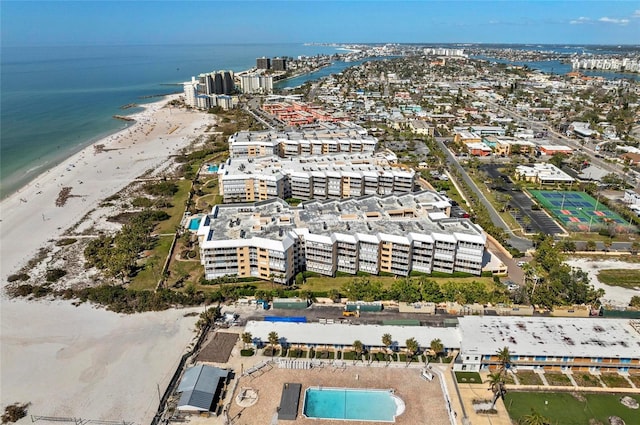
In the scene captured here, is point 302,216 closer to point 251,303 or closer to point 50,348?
point 251,303

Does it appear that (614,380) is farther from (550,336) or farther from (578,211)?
(578,211)

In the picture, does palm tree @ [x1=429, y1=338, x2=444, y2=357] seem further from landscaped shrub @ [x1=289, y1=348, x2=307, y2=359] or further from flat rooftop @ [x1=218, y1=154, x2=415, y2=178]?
flat rooftop @ [x1=218, y1=154, x2=415, y2=178]

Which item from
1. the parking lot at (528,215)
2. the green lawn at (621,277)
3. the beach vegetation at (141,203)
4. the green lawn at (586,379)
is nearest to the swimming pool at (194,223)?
the beach vegetation at (141,203)

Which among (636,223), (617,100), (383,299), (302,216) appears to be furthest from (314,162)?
(617,100)

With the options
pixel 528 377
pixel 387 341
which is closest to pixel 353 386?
pixel 387 341

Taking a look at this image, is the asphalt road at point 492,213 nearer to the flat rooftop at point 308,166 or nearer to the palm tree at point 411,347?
the flat rooftop at point 308,166

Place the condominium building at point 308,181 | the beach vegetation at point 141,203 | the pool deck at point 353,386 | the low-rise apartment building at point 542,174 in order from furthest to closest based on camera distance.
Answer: the low-rise apartment building at point 542,174 < the beach vegetation at point 141,203 < the condominium building at point 308,181 < the pool deck at point 353,386
